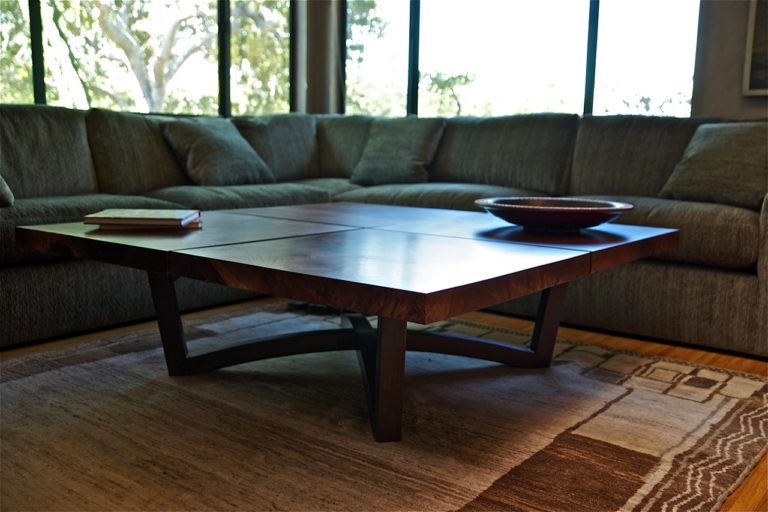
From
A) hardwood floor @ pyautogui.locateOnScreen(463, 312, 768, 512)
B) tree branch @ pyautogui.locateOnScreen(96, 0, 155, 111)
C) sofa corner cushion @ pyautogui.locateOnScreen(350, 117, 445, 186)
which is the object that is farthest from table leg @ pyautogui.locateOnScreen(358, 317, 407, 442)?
tree branch @ pyautogui.locateOnScreen(96, 0, 155, 111)

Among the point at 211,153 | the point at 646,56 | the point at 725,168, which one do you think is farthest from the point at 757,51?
the point at 211,153

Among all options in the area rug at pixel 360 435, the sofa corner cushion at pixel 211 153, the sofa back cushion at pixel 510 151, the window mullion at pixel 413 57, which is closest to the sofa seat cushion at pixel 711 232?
the area rug at pixel 360 435

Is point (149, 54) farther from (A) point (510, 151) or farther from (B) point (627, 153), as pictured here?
(B) point (627, 153)

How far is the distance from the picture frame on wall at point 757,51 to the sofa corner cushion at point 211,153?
8.54 feet

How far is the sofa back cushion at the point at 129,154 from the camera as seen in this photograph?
10.7 ft

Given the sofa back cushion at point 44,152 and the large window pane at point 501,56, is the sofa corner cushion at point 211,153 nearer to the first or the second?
the sofa back cushion at point 44,152

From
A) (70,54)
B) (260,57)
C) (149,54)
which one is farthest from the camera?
(260,57)

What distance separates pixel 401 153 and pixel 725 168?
1.68 meters

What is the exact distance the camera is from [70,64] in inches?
150

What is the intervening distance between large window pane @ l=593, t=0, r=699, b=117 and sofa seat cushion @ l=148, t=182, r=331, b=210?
5.85 ft

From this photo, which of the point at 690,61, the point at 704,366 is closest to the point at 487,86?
the point at 690,61

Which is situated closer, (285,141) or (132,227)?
(132,227)

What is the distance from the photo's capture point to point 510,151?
3688mm

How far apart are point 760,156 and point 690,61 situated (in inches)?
49.7
